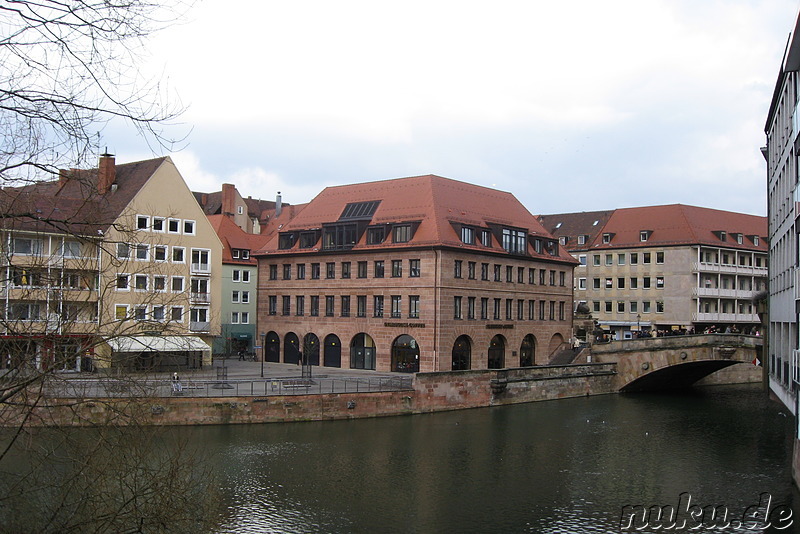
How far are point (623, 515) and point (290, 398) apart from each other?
19412 mm

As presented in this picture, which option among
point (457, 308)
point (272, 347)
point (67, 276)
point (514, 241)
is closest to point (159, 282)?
point (67, 276)

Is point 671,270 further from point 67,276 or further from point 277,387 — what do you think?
point 67,276

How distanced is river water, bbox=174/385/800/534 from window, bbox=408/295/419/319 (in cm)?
945

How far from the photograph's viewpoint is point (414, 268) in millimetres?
54438

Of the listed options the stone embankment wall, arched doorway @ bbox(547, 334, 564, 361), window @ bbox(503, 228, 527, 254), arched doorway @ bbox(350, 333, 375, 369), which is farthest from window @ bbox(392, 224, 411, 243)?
arched doorway @ bbox(547, 334, 564, 361)

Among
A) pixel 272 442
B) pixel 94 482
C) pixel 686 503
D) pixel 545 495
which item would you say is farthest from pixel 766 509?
pixel 94 482

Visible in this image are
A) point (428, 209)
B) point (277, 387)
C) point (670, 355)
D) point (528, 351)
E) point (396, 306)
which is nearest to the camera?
point (277, 387)

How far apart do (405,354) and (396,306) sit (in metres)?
3.35

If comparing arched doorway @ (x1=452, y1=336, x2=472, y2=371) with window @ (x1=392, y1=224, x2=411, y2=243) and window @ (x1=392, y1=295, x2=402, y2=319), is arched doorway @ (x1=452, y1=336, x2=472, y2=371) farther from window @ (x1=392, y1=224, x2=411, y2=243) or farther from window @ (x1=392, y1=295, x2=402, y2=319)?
window @ (x1=392, y1=224, x2=411, y2=243)

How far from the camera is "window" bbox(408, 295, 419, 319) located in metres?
54.0

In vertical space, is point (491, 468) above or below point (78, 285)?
below

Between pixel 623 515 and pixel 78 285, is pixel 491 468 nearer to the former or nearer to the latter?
pixel 623 515

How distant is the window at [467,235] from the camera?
5553 cm

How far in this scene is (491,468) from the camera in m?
31.8
